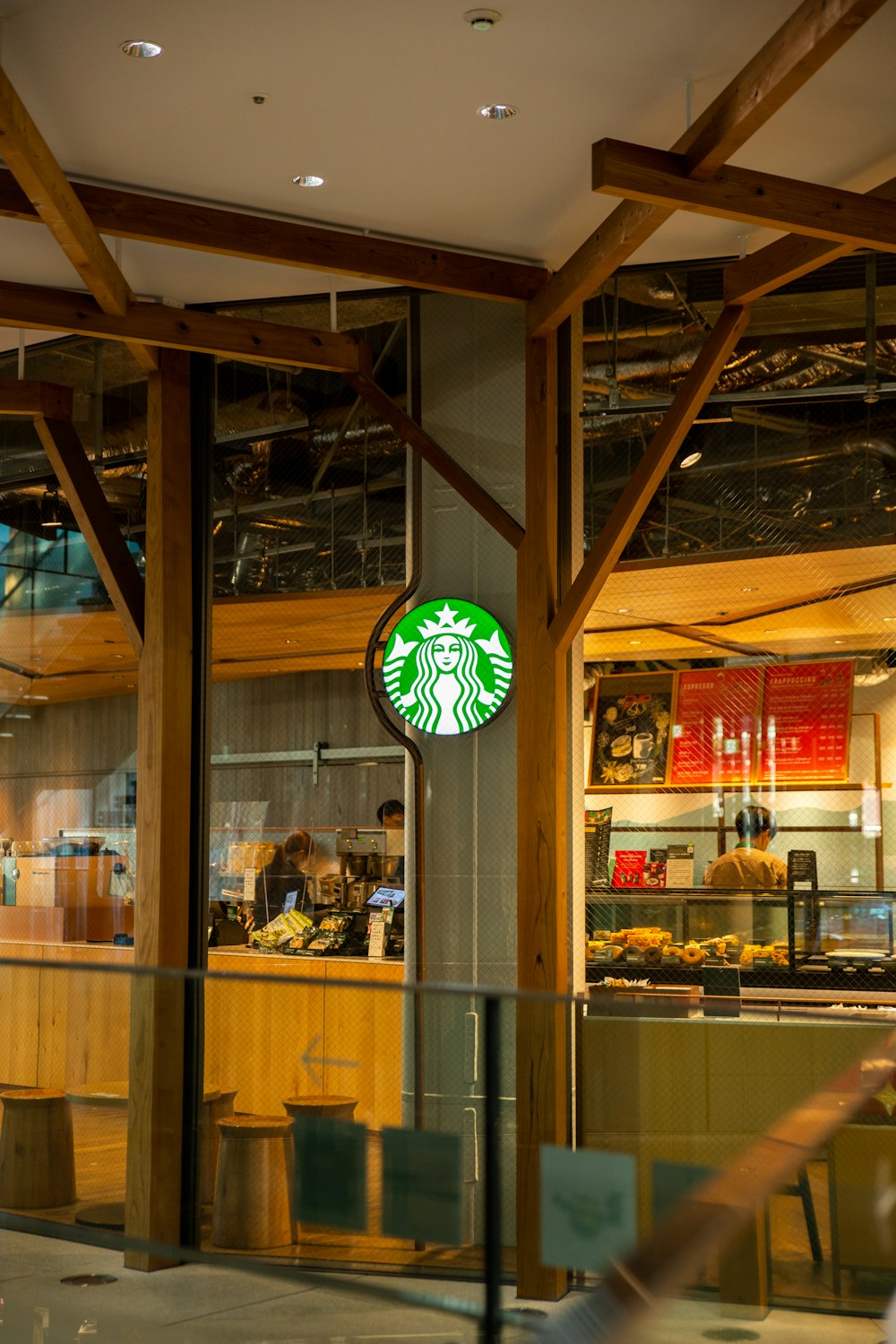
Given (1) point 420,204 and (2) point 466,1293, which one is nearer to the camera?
(2) point 466,1293

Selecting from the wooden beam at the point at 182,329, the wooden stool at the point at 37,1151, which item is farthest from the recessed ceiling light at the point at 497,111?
the wooden stool at the point at 37,1151

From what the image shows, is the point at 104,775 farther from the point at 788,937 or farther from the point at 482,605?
the point at 788,937

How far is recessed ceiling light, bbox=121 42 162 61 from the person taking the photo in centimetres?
428

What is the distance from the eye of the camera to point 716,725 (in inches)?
237

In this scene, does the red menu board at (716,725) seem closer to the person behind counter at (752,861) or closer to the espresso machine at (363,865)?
the person behind counter at (752,861)

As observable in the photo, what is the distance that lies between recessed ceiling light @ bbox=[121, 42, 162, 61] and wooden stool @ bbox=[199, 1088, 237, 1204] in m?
4.00

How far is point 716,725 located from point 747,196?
2325 mm

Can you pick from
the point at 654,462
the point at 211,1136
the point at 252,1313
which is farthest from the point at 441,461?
the point at 252,1313

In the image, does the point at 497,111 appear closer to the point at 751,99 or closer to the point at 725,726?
the point at 751,99

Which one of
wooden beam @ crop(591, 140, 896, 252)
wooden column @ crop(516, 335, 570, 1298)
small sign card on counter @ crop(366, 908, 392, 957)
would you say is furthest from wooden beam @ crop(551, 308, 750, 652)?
small sign card on counter @ crop(366, 908, 392, 957)

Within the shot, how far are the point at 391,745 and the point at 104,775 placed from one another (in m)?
1.53

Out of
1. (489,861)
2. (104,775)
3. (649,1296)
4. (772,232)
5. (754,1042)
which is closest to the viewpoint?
(649,1296)

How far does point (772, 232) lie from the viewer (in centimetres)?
572

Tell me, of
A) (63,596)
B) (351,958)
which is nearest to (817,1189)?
(351,958)
